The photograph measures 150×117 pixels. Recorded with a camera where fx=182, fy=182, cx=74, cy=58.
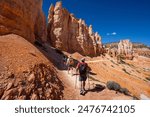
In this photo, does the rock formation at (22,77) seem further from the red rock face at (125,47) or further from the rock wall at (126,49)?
the red rock face at (125,47)

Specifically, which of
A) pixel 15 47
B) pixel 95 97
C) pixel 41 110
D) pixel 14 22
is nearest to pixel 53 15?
pixel 14 22

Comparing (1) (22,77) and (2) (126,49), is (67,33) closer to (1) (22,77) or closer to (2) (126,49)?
(1) (22,77)

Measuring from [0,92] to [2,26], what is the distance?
28.0 ft

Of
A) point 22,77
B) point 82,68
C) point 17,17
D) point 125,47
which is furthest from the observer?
point 125,47

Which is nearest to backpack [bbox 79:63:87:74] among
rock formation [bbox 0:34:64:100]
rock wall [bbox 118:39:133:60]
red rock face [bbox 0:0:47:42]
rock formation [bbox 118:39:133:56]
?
rock formation [bbox 0:34:64:100]

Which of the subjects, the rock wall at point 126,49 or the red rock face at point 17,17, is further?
the rock wall at point 126,49

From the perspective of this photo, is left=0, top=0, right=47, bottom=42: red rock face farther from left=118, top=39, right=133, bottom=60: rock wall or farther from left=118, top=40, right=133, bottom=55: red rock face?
left=118, top=40, right=133, bottom=55: red rock face

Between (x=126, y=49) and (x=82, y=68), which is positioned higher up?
Answer: (x=126, y=49)

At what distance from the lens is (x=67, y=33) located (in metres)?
42.4

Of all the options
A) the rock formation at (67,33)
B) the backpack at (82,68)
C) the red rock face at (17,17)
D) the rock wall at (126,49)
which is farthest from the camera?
the rock wall at (126,49)

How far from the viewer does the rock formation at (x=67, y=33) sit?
39.2m

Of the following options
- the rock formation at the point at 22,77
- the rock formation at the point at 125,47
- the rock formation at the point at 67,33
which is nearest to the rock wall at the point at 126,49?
the rock formation at the point at 125,47

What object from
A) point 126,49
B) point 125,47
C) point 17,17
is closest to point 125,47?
point 125,47

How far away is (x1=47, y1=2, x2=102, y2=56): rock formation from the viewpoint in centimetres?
3919
